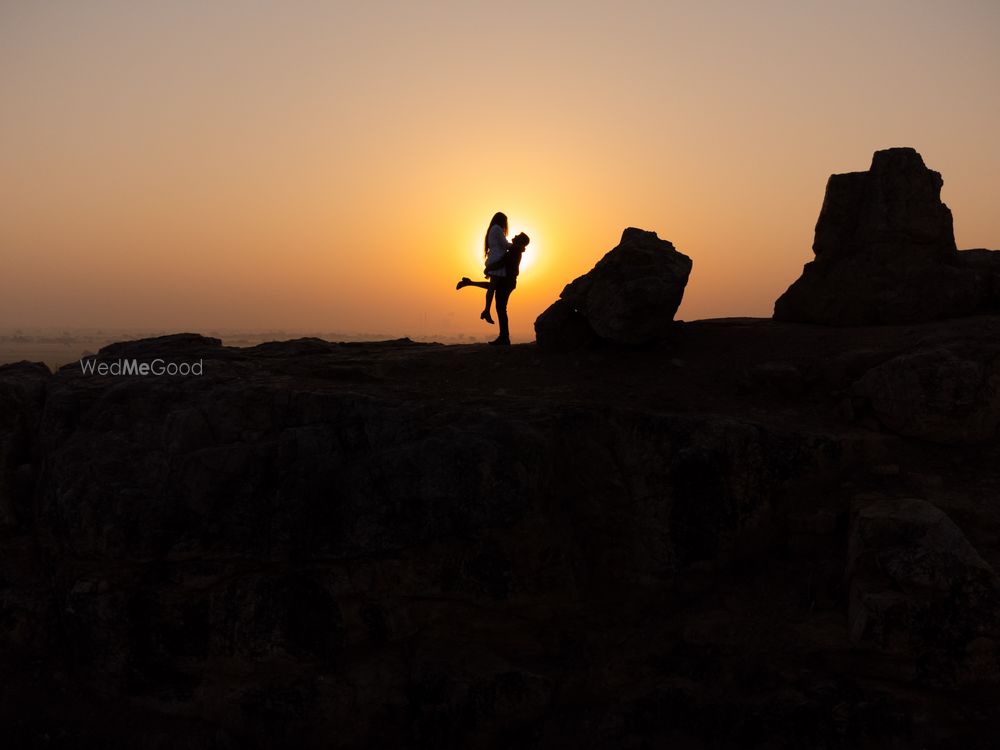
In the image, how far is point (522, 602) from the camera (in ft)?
38.4

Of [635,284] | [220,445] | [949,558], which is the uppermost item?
[635,284]

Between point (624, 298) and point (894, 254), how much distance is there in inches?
215

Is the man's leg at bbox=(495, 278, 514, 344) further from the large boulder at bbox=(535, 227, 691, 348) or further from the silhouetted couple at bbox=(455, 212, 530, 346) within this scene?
the large boulder at bbox=(535, 227, 691, 348)

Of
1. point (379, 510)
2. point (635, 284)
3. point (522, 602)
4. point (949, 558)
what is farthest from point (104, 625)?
point (949, 558)

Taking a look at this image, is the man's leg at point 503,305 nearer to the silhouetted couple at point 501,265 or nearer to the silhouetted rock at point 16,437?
the silhouetted couple at point 501,265

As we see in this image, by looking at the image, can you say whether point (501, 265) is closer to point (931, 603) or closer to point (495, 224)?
point (495, 224)

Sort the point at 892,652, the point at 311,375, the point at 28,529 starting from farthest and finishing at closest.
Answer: the point at 311,375, the point at 28,529, the point at 892,652

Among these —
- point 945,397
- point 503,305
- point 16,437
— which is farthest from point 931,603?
point 16,437

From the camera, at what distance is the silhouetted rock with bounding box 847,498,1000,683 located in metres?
9.71

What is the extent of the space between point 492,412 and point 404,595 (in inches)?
121

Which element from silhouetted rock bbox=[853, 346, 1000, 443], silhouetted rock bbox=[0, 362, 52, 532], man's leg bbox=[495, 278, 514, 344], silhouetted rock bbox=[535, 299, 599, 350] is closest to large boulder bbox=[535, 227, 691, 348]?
silhouetted rock bbox=[535, 299, 599, 350]

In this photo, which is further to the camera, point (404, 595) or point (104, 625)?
point (104, 625)

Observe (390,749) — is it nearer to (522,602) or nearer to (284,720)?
(284,720)

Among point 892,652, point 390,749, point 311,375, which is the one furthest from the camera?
point 311,375
